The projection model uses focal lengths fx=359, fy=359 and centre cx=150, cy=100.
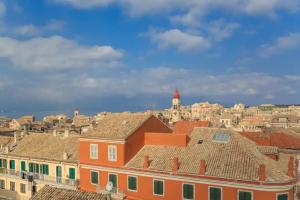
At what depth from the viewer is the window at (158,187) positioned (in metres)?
36.4

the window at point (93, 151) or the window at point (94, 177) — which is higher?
the window at point (93, 151)

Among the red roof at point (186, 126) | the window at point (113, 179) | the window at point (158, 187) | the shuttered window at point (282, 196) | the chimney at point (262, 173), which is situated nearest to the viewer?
the chimney at point (262, 173)

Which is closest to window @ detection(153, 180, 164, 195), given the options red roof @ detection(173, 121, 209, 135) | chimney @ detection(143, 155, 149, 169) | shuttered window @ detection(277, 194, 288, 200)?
chimney @ detection(143, 155, 149, 169)

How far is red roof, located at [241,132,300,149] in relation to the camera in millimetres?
45000

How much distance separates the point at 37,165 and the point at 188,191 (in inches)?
963

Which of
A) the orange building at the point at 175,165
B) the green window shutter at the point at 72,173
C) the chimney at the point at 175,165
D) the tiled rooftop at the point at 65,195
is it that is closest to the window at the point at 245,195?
the orange building at the point at 175,165

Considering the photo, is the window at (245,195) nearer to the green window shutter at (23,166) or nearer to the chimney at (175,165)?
the chimney at (175,165)

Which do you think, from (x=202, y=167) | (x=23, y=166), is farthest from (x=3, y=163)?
(x=202, y=167)

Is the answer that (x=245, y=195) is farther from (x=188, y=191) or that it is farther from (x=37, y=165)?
(x=37, y=165)

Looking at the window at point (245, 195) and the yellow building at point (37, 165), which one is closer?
the window at point (245, 195)

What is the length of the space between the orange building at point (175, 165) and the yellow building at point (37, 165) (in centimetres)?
463

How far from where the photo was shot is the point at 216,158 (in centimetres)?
3478

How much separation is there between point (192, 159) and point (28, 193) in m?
25.1

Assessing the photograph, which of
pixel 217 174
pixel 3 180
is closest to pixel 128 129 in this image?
pixel 217 174
